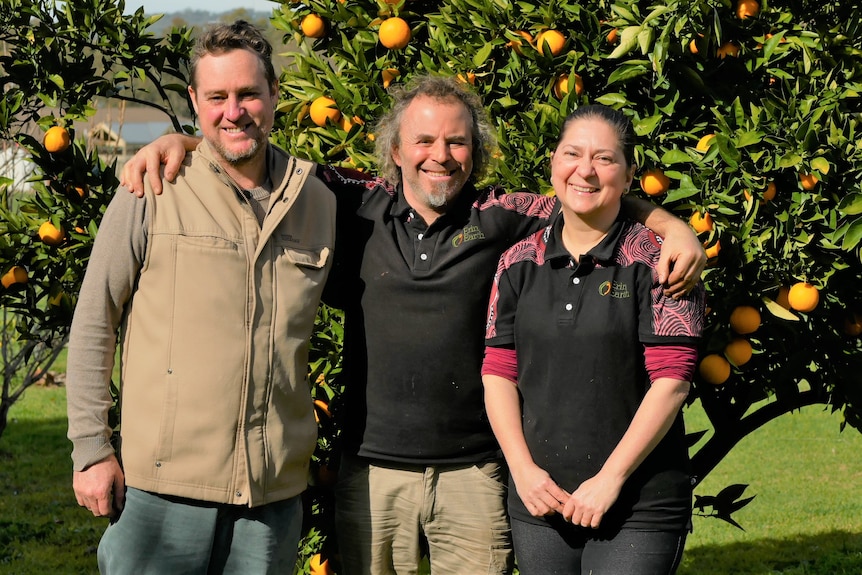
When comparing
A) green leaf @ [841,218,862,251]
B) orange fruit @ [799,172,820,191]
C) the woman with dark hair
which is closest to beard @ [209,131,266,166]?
the woman with dark hair

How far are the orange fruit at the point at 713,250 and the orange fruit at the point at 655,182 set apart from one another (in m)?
0.26

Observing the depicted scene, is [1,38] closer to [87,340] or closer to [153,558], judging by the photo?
[87,340]

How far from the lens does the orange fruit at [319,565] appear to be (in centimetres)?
336

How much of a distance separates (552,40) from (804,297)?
1.05 metres

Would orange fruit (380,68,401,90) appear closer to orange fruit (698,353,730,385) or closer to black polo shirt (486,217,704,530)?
black polo shirt (486,217,704,530)

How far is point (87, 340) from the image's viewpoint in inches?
100

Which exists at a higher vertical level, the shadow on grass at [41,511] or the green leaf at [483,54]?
Answer: the green leaf at [483,54]

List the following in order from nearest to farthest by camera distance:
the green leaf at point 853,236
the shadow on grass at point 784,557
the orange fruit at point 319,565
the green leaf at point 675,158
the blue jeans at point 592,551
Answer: the blue jeans at point 592,551 < the green leaf at point 853,236 < the green leaf at point 675,158 < the orange fruit at point 319,565 < the shadow on grass at point 784,557

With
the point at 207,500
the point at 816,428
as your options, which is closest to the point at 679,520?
the point at 207,500

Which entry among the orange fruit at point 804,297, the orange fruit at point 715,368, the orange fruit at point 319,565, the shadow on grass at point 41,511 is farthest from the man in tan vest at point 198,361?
the shadow on grass at point 41,511

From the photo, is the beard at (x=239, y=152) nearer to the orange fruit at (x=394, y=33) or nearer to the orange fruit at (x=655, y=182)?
the orange fruit at (x=394, y=33)

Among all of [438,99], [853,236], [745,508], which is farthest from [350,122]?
[745,508]

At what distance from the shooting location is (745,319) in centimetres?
297

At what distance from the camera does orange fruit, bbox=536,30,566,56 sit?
10.3 ft
